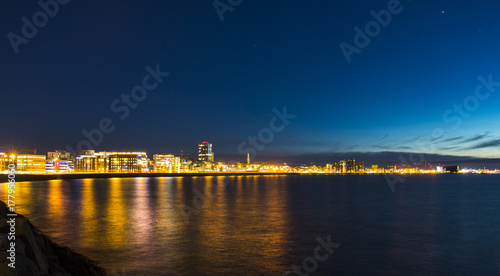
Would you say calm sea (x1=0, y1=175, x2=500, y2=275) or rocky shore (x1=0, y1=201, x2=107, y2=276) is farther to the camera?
calm sea (x1=0, y1=175, x2=500, y2=275)

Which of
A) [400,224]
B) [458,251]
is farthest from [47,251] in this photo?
[400,224]

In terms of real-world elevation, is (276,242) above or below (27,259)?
below

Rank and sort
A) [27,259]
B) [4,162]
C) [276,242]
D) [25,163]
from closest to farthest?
[27,259], [276,242], [4,162], [25,163]

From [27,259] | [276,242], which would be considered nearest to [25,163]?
[276,242]

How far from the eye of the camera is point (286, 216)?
33.4m

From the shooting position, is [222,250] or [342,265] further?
[222,250]

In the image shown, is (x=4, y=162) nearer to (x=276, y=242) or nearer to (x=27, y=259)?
(x=276, y=242)

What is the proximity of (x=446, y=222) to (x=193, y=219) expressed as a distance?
863 inches

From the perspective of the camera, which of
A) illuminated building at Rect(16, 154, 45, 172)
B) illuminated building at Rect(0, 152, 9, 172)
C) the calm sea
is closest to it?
the calm sea

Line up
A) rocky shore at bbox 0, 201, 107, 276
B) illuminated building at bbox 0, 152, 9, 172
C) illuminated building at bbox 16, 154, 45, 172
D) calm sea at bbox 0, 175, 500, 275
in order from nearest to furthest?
rocky shore at bbox 0, 201, 107, 276
calm sea at bbox 0, 175, 500, 275
illuminated building at bbox 0, 152, 9, 172
illuminated building at bbox 16, 154, 45, 172

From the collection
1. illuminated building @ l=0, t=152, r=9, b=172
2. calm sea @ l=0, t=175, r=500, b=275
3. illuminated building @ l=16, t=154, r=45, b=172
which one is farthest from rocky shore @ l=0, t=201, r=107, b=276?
illuminated building @ l=16, t=154, r=45, b=172

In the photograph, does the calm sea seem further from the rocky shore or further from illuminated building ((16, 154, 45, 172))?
illuminated building ((16, 154, 45, 172))

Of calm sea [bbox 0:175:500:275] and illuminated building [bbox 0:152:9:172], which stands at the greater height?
illuminated building [bbox 0:152:9:172]

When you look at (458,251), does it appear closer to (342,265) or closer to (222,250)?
(342,265)
